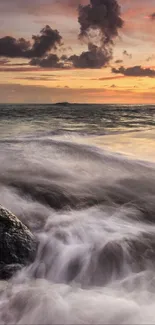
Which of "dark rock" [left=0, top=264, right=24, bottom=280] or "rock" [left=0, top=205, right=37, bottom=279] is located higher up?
"rock" [left=0, top=205, right=37, bottom=279]

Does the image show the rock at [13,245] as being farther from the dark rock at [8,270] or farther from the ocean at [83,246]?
the ocean at [83,246]

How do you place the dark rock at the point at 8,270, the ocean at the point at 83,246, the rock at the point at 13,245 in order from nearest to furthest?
the ocean at the point at 83,246 < the dark rock at the point at 8,270 < the rock at the point at 13,245

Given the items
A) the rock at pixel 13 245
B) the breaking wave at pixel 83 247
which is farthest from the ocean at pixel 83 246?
the rock at pixel 13 245

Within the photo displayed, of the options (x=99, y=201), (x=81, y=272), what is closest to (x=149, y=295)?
(x=81, y=272)

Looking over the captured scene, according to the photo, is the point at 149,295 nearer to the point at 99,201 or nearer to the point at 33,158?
the point at 99,201

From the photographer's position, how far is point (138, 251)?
4637mm

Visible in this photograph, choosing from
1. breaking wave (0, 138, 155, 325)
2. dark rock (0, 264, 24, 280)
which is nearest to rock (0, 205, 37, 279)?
dark rock (0, 264, 24, 280)

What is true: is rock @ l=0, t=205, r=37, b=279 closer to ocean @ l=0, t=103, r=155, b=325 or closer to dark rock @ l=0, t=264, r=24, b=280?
dark rock @ l=0, t=264, r=24, b=280

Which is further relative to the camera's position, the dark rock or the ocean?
the dark rock

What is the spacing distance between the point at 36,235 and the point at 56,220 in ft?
2.20

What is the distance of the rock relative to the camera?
402 centimetres

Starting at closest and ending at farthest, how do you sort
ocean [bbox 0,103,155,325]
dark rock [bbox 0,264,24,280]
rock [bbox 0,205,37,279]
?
1. ocean [bbox 0,103,155,325]
2. dark rock [bbox 0,264,24,280]
3. rock [bbox 0,205,37,279]

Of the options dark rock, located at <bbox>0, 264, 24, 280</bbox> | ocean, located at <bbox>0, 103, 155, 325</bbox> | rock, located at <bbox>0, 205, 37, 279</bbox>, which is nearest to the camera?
ocean, located at <bbox>0, 103, 155, 325</bbox>

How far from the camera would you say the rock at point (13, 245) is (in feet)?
13.2
